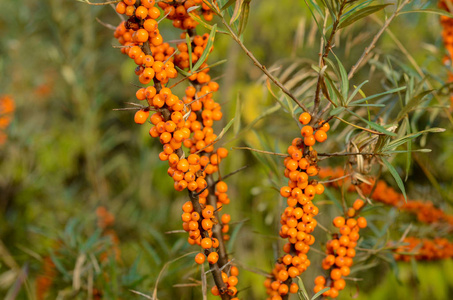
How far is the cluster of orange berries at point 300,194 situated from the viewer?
291 mm

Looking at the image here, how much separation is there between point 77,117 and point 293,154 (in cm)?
110

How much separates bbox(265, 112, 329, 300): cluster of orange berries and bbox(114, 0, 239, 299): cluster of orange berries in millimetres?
59

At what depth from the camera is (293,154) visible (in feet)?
0.97

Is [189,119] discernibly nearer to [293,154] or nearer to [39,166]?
[293,154]

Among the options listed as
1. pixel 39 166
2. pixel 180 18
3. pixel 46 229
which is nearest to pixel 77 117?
pixel 39 166

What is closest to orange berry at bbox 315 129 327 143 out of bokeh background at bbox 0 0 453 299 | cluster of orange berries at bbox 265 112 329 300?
cluster of orange berries at bbox 265 112 329 300

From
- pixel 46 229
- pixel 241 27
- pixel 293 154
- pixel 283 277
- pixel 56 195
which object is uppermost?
pixel 241 27

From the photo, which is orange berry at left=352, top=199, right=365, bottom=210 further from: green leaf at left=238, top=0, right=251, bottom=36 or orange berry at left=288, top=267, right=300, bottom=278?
green leaf at left=238, top=0, right=251, bottom=36

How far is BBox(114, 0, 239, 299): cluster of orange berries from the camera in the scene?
0.88 ft

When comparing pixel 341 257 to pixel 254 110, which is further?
pixel 254 110

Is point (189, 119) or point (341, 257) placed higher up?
point (189, 119)

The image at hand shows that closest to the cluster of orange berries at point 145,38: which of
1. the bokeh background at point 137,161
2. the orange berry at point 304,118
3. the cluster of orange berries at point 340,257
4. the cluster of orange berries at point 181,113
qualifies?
the cluster of orange berries at point 181,113

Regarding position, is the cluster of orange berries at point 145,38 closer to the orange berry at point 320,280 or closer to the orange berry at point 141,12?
the orange berry at point 141,12

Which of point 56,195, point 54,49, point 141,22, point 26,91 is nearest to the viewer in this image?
point 141,22
